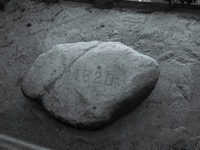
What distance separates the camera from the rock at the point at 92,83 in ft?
4.82

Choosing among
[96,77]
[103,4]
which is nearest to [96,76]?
[96,77]

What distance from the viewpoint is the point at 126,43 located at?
84.6 inches

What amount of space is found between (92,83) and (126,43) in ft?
2.60

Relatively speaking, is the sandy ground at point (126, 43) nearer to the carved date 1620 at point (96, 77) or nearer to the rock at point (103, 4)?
the rock at point (103, 4)

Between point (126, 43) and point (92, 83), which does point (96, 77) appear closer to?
point (92, 83)

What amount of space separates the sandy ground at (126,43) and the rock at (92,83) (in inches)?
5.4

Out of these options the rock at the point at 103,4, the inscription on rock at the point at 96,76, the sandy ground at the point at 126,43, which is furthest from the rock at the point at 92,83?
the rock at the point at 103,4

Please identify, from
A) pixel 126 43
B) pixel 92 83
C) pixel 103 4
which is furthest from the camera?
pixel 103 4

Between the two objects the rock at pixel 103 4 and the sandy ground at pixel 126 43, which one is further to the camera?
the rock at pixel 103 4

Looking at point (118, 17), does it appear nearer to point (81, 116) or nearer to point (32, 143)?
point (81, 116)

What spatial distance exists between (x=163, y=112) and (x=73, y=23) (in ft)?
4.94

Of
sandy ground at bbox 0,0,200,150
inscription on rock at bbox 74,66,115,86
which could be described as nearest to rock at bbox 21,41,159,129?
inscription on rock at bbox 74,66,115,86

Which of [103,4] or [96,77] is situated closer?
[96,77]

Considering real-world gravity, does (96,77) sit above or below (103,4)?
below
